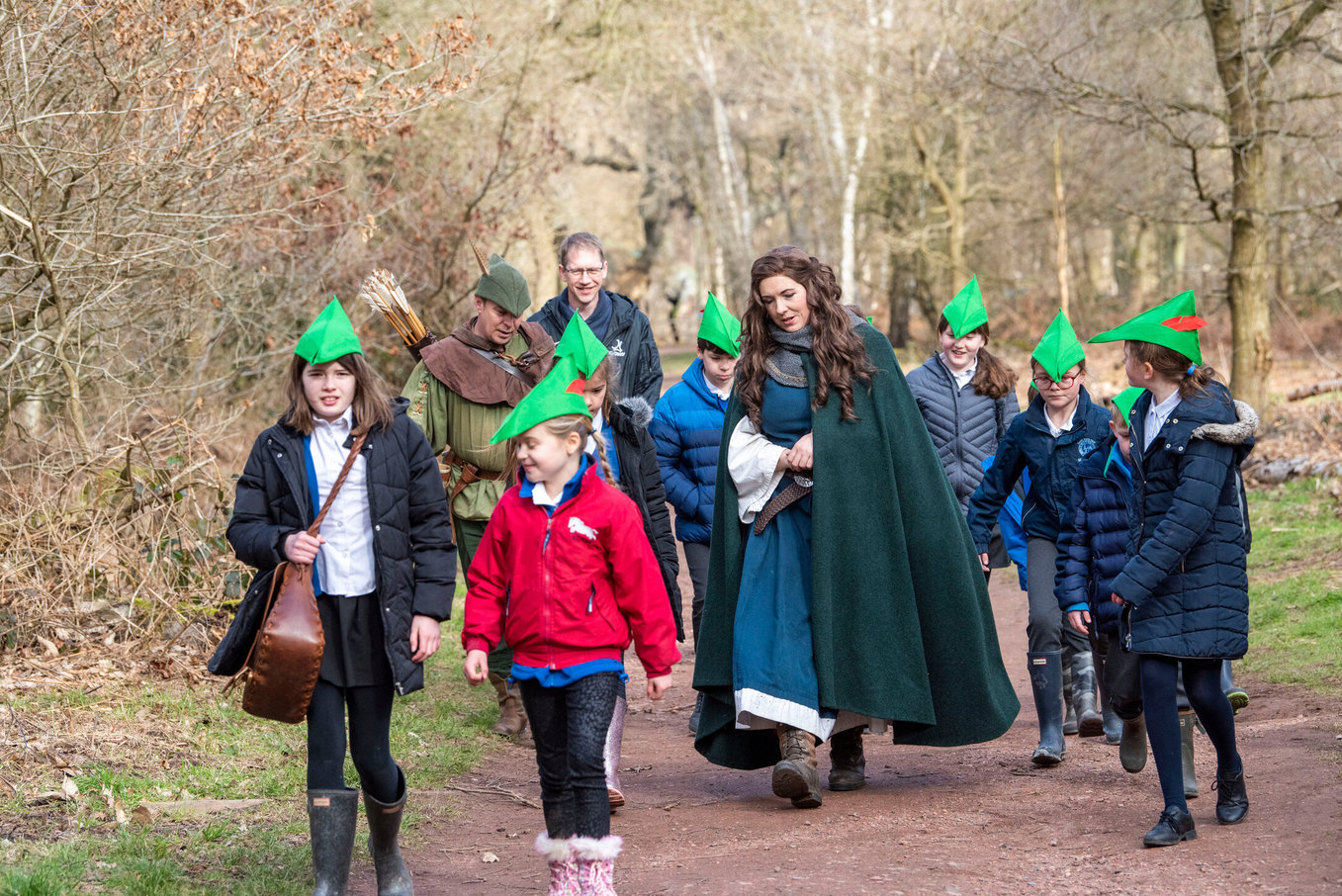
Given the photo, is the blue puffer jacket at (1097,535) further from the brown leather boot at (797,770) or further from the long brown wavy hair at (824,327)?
the brown leather boot at (797,770)

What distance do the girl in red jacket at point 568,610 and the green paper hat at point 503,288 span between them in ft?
6.82

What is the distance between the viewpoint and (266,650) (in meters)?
4.18

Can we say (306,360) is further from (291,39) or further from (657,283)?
(657,283)

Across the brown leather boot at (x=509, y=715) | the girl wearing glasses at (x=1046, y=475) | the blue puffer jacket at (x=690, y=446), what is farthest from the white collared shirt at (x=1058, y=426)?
the brown leather boot at (x=509, y=715)

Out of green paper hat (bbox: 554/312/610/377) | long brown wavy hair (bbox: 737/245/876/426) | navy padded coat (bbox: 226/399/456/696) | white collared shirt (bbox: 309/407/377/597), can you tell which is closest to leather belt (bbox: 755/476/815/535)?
long brown wavy hair (bbox: 737/245/876/426)

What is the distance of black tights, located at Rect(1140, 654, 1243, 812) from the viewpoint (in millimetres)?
4898

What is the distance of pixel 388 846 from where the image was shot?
457cm

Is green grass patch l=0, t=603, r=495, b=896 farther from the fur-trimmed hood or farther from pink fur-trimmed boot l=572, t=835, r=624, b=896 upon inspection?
the fur-trimmed hood

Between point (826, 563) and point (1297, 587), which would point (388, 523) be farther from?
point (1297, 587)

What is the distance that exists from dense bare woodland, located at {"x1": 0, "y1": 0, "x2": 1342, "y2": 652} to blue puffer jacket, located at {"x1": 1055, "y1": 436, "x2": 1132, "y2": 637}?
472 cm

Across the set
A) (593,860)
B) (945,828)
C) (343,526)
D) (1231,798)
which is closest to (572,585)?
(343,526)

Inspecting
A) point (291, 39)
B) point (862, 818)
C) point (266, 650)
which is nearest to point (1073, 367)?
point (862, 818)

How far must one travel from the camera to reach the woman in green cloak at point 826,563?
5.69m

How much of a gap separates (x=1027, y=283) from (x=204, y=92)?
2764cm
